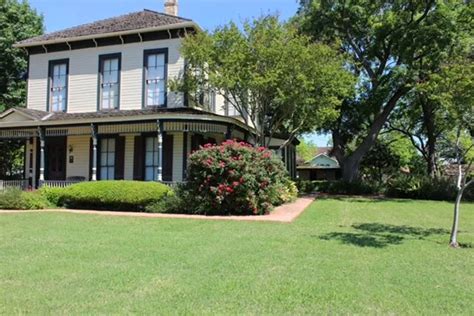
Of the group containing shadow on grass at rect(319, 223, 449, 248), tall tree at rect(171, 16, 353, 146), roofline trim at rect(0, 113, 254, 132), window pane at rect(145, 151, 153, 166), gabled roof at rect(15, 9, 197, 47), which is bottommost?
shadow on grass at rect(319, 223, 449, 248)

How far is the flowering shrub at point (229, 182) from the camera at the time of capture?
546 inches

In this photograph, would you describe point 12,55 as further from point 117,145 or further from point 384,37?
point 384,37

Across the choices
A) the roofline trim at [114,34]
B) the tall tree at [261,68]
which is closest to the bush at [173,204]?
the tall tree at [261,68]

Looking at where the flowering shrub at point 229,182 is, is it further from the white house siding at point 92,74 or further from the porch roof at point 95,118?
the white house siding at point 92,74

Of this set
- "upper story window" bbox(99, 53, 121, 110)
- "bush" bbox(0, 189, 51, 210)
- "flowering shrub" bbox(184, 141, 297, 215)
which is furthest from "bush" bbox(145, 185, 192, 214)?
"upper story window" bbox(99, 53, 121, 110)

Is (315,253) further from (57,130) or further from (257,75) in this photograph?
(57,130)

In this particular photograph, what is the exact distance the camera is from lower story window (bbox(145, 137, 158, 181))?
18891 mm

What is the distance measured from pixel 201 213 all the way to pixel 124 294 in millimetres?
8988

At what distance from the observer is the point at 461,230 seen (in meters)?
11.4

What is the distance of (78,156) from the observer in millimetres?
20484

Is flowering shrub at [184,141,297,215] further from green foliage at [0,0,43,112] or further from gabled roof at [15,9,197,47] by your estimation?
green foliage at [0,0,43,112]

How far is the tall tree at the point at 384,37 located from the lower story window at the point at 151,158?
10936 millimetres

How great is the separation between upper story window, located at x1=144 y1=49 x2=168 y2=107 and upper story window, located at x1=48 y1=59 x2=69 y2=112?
Result: 455cm

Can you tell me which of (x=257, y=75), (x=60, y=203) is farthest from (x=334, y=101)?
(x=60, y=203)
